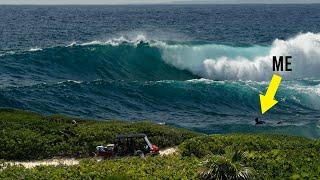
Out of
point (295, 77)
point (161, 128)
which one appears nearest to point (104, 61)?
point (295, 77)

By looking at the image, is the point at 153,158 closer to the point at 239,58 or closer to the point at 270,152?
the point at 270,152

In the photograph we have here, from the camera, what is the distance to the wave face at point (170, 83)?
4672 centimetres

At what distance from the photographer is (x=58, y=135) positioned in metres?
28.6

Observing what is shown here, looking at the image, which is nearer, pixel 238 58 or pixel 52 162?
pixel 52 162

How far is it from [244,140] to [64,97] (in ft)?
86.8

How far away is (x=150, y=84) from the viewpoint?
57375 mm

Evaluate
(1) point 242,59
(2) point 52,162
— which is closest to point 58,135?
(2) point 52,162

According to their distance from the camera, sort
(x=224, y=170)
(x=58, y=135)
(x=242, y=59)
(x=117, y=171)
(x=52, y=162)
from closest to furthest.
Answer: (x=224, y=170) → (x=117, y=171) → (x=52, y=162) → (x=58, y=135) → (x=242, y=59)

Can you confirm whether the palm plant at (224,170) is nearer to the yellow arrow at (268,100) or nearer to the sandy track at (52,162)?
the sandy track at (52,162)

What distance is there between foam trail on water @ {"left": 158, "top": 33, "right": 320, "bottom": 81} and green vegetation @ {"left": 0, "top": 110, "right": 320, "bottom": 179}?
127 feet

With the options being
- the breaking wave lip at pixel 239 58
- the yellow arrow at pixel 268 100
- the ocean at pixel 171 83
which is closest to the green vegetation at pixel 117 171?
the ocean at pixel 171 83

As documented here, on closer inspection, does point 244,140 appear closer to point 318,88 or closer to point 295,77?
point 318,88

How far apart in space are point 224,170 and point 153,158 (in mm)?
5333

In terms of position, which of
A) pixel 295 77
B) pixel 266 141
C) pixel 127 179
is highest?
pixel 127 179
